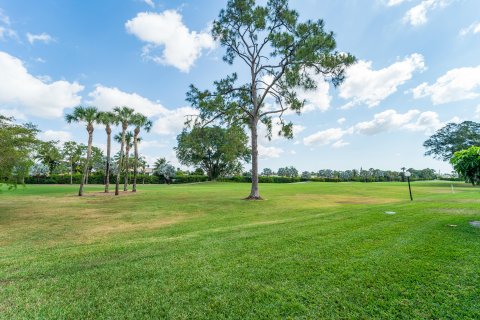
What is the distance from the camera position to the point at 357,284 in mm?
3410

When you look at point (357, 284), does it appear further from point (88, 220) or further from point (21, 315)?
point (88, 220)

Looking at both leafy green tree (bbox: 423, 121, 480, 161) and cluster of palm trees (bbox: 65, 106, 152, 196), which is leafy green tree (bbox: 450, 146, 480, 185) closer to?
cluster of palm trees (bbox: 65, 106, 152, 196)

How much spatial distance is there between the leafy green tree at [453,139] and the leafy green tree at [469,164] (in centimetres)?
4678

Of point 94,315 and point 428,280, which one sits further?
point 428,280

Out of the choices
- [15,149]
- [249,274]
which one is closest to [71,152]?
[15,149]

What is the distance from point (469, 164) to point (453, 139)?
5094cm

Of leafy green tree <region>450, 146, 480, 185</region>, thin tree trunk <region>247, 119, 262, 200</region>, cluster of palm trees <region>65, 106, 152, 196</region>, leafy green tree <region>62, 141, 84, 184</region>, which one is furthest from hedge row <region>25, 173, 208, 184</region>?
leafy green tree <region>450, 146, 480, 185</region>

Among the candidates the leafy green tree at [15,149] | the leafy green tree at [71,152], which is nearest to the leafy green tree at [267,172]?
the leafy green tree at [71,152]

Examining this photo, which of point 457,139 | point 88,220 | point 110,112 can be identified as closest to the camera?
point 88,220

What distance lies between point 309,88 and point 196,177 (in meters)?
46.2

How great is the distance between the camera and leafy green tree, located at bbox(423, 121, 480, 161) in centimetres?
4319

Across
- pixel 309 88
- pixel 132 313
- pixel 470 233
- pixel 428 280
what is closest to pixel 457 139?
pixel 309 88

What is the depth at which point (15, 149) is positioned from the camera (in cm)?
1006

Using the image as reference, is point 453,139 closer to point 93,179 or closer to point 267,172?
point 267,172
